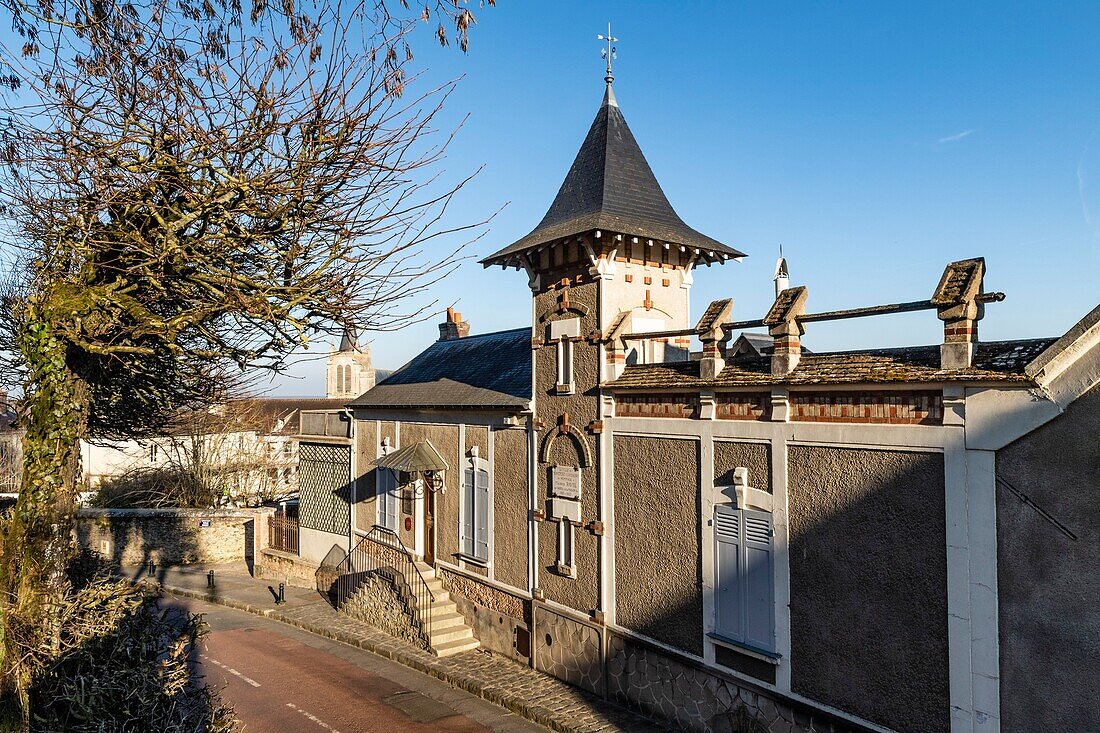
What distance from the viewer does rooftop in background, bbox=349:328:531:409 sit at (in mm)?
13711

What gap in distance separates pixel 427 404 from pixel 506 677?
579 centimetres

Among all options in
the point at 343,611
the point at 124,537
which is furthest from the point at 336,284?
the point at 124,537

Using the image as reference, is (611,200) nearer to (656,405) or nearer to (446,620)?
(656,405)

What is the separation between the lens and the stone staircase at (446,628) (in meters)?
13.5

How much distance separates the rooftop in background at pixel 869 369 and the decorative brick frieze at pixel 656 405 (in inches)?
7.9

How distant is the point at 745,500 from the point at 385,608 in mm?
9082

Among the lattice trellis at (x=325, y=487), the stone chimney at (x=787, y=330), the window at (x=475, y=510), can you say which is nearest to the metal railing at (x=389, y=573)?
the lattice trellis at (x=325, y=487)

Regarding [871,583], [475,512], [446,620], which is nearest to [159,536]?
[446,620]

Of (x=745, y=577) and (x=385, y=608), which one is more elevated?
(x=745, y=577)

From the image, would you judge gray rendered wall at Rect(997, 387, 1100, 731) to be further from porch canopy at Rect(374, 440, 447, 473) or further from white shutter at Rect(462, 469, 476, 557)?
porch canopy at Rect(374, 440, 447, 473)

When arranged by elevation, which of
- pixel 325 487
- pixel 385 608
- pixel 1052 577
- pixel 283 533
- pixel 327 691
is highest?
pixel 1052 577

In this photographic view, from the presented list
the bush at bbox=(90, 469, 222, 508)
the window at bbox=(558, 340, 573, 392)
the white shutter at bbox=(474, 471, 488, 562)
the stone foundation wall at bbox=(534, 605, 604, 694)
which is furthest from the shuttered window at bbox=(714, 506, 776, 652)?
the bush at bbox=(90, 469, 222, 508)

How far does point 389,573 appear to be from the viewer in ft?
49.4

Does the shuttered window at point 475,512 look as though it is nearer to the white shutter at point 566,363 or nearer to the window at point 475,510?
the window at point 475,510
